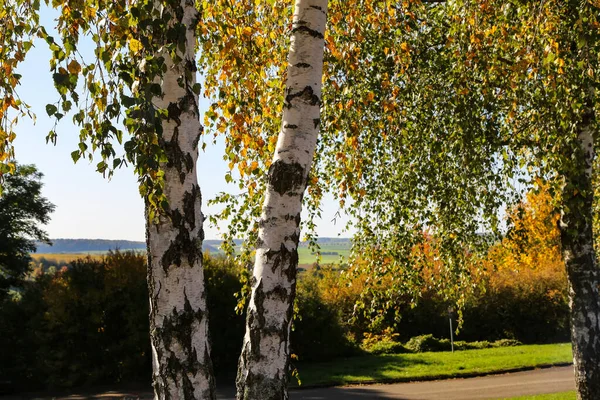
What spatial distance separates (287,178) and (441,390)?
1095cm

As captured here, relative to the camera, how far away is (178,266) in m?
3.26

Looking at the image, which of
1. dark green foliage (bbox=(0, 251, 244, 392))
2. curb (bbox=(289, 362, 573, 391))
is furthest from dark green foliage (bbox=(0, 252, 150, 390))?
curb (bbox=(289, 362, 573, 391))

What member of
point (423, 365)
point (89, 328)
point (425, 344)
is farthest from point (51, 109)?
point (425, 344)

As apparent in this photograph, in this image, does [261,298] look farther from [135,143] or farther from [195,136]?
[135,143]

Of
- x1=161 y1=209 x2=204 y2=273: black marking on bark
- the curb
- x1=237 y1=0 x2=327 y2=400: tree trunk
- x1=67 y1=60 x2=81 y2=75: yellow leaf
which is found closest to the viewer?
x1=67 y1=60 x2=81 y2=75: yellow leaf

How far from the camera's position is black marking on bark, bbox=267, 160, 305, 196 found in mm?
3623

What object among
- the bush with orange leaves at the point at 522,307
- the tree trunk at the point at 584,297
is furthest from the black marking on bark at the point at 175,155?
the bush with orange leaves at the point at 522,307

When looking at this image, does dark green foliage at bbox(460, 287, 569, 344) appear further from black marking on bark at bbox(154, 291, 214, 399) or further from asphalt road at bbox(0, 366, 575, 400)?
black marking on bark at bbox(154, 291, 214, 399)

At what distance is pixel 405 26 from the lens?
18.3 feet

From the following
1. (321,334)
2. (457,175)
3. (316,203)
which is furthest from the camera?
(321,334)

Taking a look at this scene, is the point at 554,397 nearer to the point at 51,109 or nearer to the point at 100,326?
the point at 100,326

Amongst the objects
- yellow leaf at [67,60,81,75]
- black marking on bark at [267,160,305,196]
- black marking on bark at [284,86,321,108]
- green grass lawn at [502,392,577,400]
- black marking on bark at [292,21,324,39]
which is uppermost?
black marking on bark at [292,21,324,39]

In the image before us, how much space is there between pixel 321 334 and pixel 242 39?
1387cm

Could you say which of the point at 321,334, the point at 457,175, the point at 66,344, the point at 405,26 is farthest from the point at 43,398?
the point at 405,26
